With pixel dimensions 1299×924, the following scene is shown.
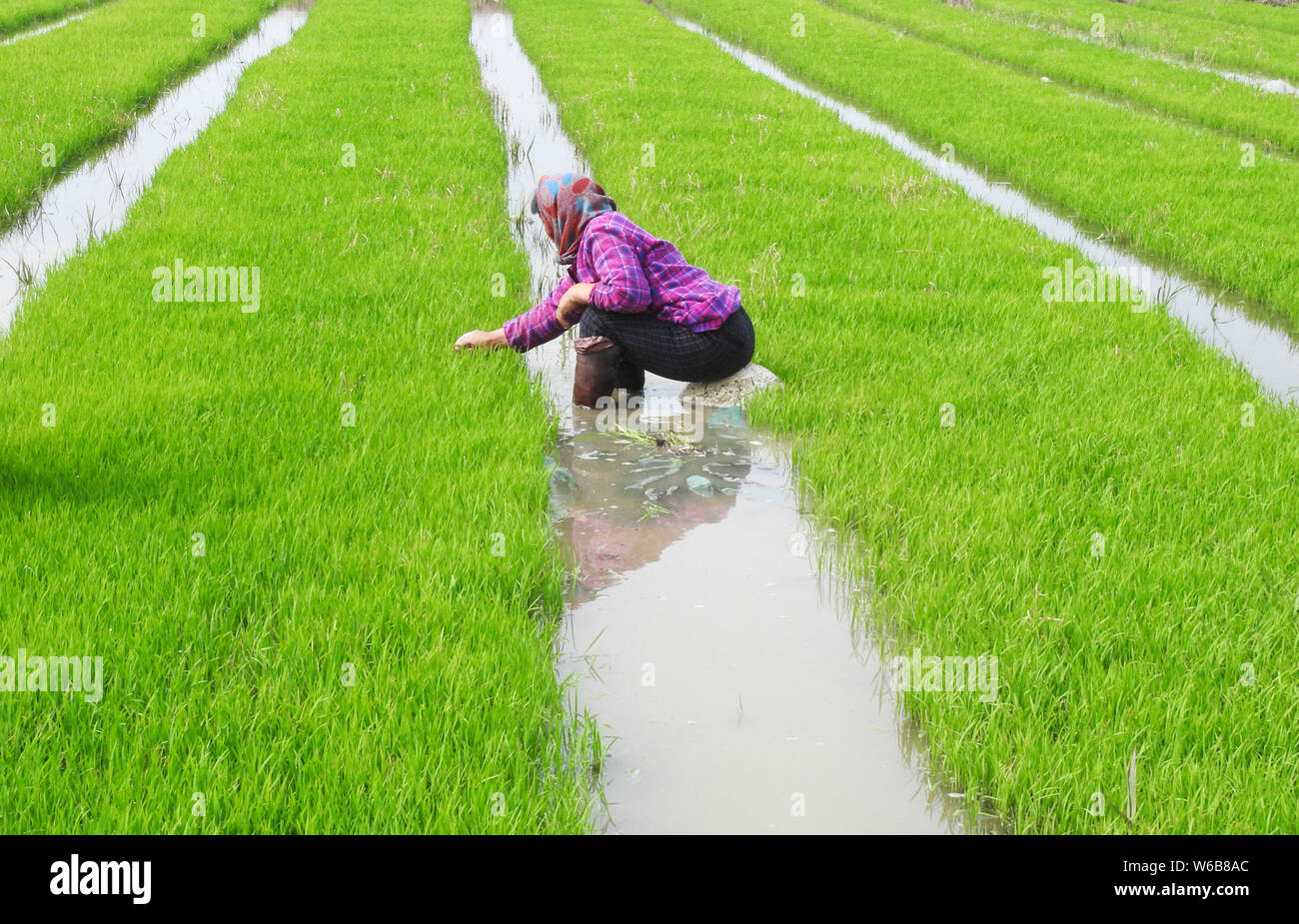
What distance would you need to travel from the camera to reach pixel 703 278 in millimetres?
4672

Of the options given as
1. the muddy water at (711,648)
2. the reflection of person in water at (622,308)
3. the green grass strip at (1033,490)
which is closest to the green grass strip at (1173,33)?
the green grass strip at (1033,490)

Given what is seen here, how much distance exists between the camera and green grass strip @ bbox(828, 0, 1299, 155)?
39.0 feet

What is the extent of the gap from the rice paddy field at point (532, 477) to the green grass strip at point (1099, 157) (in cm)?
6

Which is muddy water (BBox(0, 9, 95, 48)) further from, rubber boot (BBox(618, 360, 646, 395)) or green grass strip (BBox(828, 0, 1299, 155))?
green grass strip (BBox(828, 0, 1299, 155))

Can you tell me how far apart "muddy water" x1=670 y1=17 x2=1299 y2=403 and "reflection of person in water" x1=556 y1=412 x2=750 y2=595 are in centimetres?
259

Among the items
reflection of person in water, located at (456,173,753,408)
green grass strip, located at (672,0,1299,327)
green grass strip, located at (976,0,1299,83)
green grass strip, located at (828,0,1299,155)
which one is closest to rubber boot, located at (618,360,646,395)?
reflection of person in water, located at (456,173,753,408)

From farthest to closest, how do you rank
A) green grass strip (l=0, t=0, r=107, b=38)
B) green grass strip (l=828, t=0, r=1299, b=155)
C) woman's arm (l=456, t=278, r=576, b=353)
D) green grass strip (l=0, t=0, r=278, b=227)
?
1. green grass strip (l=0, t=0, r=107, b=38)
2. green grass strip (l=828, t=0, r=1299, b=155)
3. green grass strip (l=0, t=0, r=278, b=227)
4. woman's arm (l=456, t=278, r=576, b=353)

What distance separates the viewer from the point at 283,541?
3293 mm

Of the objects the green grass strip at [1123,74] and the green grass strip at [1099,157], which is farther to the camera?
the green grass strip at [1123,74]

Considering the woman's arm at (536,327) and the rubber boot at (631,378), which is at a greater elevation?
the woman's arm at (536,327)

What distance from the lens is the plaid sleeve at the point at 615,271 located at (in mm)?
4363

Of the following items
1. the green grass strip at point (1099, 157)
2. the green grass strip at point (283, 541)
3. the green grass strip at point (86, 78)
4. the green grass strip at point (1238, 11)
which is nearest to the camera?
the green grass strip at point (283, 541)

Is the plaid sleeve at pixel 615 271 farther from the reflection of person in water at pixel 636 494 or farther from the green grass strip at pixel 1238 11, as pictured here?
the green grass strip at pixel 1238 11

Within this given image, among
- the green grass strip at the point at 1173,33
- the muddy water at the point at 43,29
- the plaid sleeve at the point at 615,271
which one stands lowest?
the plaid sleeve at the point at 615,271
